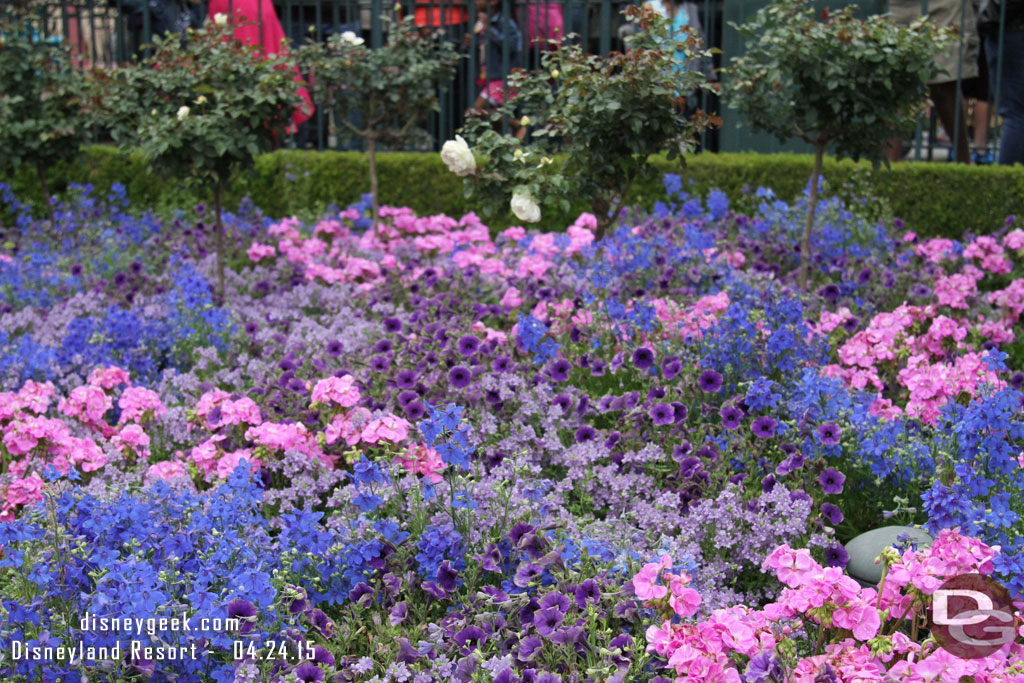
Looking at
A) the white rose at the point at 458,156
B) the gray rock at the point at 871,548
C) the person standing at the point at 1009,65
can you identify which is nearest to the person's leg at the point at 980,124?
the person standing at the point at 1009,65

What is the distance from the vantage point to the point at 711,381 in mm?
3566

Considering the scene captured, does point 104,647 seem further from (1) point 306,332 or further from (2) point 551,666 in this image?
(1) point 306,332

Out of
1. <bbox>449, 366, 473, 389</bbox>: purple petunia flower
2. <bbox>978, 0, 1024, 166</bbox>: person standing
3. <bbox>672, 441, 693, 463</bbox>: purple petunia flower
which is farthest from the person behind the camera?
<bbox>978, 0, 1024, 166</bbox>: person standing

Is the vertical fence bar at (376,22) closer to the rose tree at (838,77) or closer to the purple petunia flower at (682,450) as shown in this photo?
the rose tree at (838,77)

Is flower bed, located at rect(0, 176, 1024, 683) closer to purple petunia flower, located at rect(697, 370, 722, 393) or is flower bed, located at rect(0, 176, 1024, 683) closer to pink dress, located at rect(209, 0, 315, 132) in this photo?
purple petunia flower, located at rect(697, 370, 722, 393)

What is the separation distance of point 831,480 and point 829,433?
0.17 m

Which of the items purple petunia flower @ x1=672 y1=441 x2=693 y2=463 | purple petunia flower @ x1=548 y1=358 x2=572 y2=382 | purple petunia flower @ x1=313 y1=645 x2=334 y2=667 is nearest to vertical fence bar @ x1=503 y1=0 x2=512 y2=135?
purple petunia flower @ x1=548 y1=358 x2=572 y2=382

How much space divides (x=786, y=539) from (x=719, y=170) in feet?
14.1

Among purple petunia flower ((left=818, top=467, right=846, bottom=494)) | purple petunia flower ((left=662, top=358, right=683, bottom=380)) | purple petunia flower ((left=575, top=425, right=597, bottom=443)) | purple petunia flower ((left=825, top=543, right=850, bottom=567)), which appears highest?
purple petunia flower ((left=662, top=358, right=683, bottom=380))

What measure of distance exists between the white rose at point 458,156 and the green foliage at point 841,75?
1.60 meters

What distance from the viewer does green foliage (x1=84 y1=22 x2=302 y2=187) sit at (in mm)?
5086

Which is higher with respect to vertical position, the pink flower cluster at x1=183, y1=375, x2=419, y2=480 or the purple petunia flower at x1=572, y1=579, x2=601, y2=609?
the pink flower cluster at x1=183, y1=375, x2=419, y2=480

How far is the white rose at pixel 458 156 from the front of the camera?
4332mm

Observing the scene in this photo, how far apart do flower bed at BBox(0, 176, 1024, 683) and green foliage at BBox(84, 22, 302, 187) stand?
0.62 m
